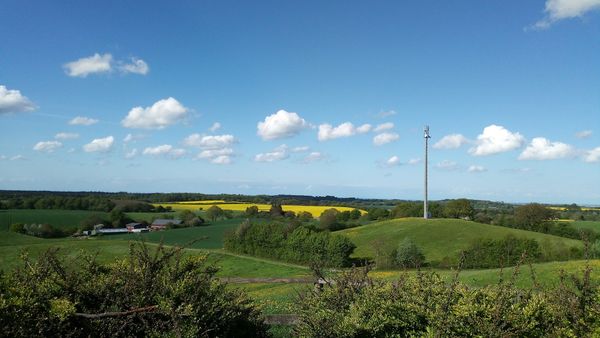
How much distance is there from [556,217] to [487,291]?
3735 inches

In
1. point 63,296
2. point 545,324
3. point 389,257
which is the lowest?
point 389,257

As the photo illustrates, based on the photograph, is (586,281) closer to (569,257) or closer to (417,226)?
(569,257)

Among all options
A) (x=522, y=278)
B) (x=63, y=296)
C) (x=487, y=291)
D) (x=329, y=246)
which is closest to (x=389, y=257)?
(x=329, y=246)

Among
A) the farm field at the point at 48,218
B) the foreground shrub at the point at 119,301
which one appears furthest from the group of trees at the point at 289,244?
the foreground shrub at the point at 119,301

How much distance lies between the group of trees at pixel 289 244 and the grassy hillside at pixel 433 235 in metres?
5.04

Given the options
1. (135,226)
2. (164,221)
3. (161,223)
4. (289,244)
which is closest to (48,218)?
(135,226)

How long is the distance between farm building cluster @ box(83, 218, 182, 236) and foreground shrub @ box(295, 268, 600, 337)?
Answer: 90783 mm

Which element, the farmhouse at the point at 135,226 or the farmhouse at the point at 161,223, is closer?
the farmhouse at the point at 161,223

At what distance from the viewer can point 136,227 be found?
9819cm

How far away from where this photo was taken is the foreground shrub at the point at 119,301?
4516 mm

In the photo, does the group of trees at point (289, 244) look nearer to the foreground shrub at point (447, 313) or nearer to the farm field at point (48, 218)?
the farm field at point (48, 218)

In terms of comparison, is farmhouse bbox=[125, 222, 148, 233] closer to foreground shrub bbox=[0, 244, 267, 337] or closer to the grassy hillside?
the grassy hillside

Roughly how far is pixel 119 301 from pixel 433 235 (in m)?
68.8

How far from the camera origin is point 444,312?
6.23m
